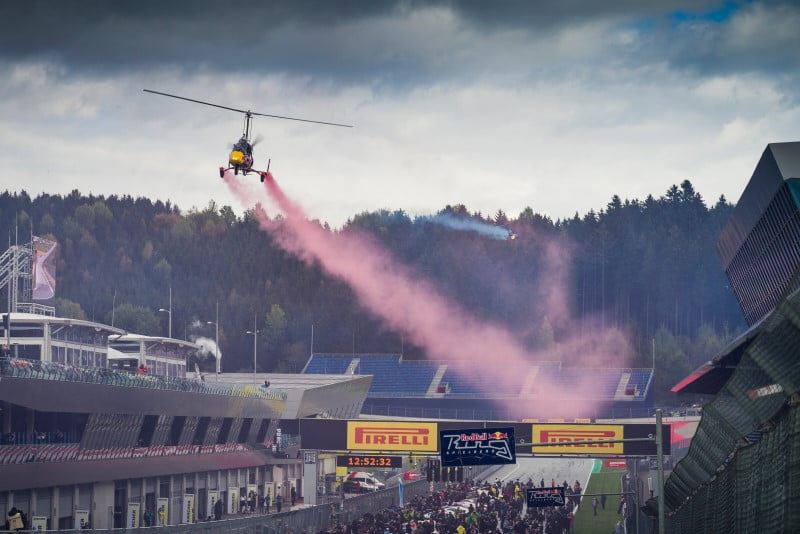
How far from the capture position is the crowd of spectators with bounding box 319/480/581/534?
193 feet

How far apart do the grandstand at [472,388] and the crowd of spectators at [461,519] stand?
73.6 metres

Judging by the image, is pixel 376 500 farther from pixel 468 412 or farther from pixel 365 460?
pixel 468 412

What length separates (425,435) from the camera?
280 ft

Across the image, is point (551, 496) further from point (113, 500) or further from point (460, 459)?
point (113, 500)

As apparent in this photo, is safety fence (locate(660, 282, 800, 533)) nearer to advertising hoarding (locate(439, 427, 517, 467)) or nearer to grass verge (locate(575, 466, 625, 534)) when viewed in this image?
advertising hoarding (locate(439, 427, 517, 467))

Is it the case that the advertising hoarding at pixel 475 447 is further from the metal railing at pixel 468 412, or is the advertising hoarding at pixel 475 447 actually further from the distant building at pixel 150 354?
the metal railing at pixel 468 412

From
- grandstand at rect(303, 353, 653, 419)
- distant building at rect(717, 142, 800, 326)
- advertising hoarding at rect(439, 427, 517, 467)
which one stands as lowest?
advertising hoarding at rect(439, 427, 517, 467)

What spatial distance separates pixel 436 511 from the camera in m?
71.5

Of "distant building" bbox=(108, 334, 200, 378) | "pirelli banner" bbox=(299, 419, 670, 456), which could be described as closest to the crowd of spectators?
"pirelli banner" bbox=(299, 419, 670, 456)

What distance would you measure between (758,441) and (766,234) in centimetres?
4463

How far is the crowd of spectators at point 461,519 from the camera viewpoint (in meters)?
58.9

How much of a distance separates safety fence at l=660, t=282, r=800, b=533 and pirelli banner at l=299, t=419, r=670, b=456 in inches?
2410

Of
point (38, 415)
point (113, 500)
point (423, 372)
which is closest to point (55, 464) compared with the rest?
point (38, 415)

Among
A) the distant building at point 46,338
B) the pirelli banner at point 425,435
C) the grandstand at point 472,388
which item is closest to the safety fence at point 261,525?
the pirelli banner at point 425,435
